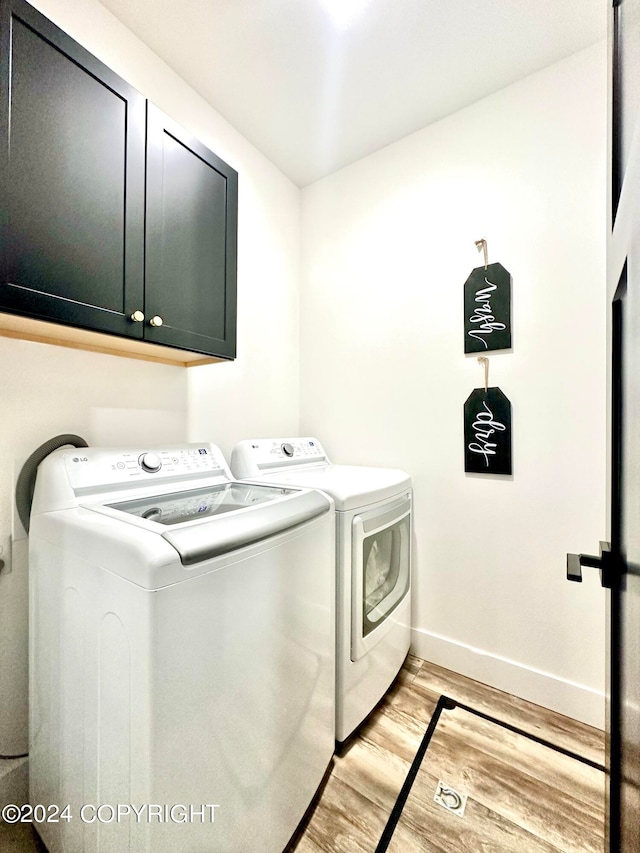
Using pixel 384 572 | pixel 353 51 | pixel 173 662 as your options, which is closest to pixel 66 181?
pixel 173 662

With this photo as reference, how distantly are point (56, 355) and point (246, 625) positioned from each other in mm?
1127

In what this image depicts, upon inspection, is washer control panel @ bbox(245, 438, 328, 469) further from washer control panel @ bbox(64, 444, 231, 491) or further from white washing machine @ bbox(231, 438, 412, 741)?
washer control panel @ bbox(64, 444, 231, 491)

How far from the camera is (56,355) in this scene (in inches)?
49.9

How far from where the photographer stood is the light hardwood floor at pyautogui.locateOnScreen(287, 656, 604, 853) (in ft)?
3.48

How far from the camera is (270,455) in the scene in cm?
180

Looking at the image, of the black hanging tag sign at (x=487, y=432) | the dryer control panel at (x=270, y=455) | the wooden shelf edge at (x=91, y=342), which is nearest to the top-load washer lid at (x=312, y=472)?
the dryer control panel at (x=270, y=455)

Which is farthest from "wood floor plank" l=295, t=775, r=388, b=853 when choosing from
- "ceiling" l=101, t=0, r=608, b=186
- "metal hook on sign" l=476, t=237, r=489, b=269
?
"ceiling" l=101, t=0, r=608, b=186

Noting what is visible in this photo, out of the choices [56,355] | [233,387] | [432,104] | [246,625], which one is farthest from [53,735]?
[432,104]

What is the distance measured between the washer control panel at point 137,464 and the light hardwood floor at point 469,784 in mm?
1166

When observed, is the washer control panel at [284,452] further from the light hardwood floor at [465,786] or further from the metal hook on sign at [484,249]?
the metal hook on sign at [484,249]

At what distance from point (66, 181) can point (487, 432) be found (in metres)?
1.80

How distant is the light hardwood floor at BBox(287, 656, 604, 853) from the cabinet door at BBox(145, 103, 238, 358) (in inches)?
63.3

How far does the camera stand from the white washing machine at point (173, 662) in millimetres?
699

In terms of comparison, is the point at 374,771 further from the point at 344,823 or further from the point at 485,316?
the point at 485,316
